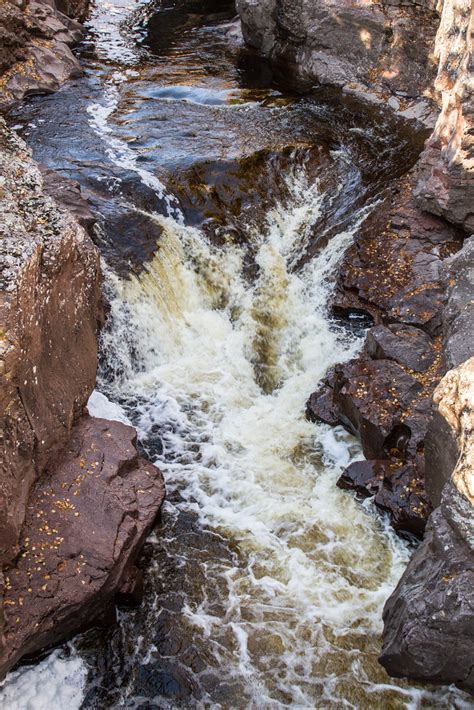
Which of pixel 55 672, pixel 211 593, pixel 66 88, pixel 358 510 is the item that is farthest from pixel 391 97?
pixel 55 672

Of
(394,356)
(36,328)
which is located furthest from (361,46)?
(36,328)

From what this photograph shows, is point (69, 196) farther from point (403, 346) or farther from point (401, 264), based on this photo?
point (403, 346)

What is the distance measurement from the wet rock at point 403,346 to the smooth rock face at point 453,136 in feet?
6.69

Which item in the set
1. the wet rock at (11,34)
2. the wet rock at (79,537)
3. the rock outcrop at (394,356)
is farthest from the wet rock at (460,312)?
the wet rock at (11,34)

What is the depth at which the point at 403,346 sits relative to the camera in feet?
23.7

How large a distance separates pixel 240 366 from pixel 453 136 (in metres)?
3.95

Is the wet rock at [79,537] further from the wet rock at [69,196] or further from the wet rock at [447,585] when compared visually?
the wet rock at [69,196]

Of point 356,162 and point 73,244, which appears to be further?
point 356,162

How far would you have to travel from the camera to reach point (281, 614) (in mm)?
5355

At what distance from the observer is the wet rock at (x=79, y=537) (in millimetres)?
4766

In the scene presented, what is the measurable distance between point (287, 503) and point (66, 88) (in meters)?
9.11

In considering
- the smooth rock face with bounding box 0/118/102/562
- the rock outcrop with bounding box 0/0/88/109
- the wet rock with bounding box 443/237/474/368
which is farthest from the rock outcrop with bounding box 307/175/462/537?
the rock outcrop with bounding box 0/0/88/109

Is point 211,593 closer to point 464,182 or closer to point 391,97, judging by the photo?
point 464,182

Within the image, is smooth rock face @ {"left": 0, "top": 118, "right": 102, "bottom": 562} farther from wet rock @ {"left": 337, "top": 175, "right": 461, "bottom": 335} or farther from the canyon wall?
wet rock @ {"left": 337, "top": 175, "right": 461, "bottom": 335}
